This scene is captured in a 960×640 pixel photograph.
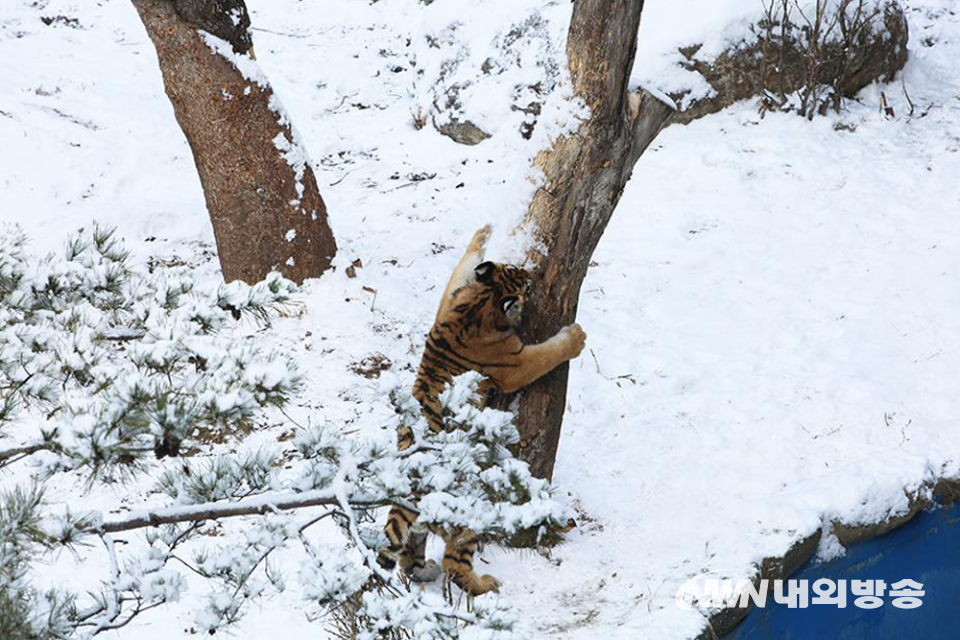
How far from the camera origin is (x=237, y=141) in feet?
19.9

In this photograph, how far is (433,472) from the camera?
8.34ft

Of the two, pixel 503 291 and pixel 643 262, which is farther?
pixel 643 262

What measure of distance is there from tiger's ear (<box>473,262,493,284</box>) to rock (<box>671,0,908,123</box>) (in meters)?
4.77

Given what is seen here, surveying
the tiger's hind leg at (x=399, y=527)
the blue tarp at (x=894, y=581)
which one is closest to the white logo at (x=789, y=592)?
the blue tarp at (x=894, y=581)

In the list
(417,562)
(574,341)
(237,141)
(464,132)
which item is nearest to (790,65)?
(464,132)

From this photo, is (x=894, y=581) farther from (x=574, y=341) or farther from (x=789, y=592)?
(x=574, y=341)

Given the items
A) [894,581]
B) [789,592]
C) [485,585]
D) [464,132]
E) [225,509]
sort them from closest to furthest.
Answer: [225,509] → [485,585] → [789,592] → [894,581] → [464,132]

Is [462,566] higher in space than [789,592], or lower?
higher

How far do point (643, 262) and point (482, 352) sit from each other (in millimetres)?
3120

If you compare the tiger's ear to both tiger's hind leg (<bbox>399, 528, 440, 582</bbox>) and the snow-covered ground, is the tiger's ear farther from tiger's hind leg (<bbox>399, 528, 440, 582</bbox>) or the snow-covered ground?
tiger's hind leg (<bbox>399, 528, 440, 582</bbox>)

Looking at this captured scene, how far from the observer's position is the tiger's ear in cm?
432

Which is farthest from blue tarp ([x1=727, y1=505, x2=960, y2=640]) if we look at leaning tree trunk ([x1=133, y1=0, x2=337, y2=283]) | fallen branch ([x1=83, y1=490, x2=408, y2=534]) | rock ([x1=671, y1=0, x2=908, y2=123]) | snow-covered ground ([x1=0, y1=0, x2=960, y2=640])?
rock ([x1=671, y1=0, x2=908, y2=123])

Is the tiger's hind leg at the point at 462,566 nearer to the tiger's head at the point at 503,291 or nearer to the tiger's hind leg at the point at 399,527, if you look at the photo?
the tiger's hind leg at the point at 399,527

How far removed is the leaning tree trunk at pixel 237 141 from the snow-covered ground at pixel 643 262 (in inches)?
14.0
